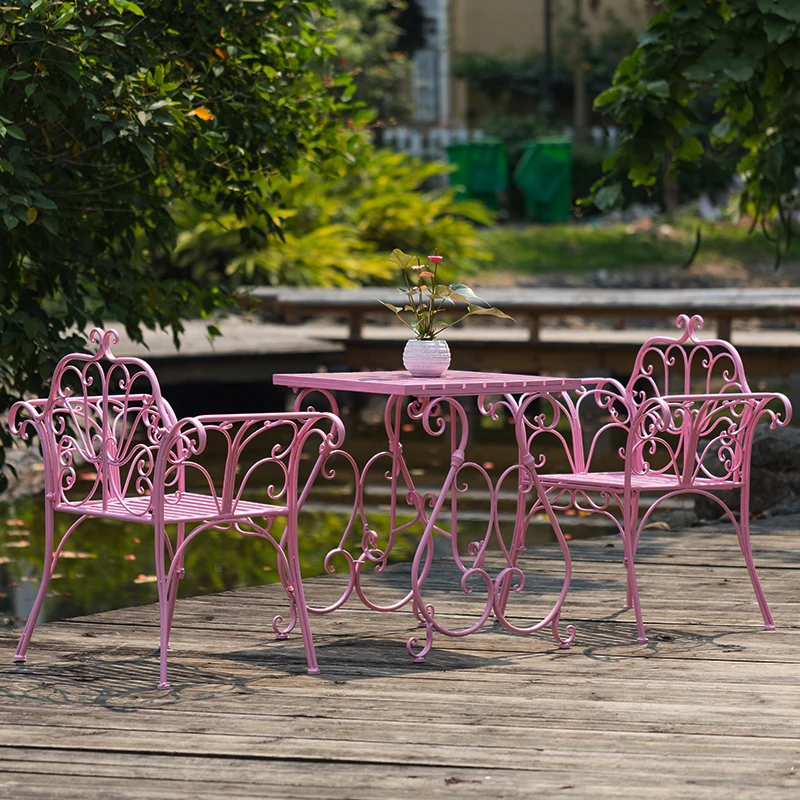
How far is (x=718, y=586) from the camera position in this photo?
5520 millimetres

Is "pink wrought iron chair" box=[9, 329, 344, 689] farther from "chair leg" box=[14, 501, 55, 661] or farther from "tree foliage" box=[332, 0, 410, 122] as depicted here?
"tree foliage" box=[332, 0, 410, 122]

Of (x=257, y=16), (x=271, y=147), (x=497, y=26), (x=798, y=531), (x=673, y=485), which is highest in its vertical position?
(x=497, y=26)

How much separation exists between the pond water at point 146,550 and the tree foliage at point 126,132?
0.98 meters

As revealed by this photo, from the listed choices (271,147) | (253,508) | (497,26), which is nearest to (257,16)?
(271,147)

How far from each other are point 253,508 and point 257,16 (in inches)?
107

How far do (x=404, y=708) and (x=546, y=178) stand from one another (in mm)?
19740

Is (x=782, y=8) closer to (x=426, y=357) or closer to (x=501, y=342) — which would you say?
(x=426, y=357)

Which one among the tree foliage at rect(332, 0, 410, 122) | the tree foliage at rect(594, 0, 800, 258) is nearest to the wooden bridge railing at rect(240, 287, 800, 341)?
the tree foliage at rect(594, 0, 800, 258)

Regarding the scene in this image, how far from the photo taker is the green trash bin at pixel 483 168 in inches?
917

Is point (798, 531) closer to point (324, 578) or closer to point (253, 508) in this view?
point (324, 578)

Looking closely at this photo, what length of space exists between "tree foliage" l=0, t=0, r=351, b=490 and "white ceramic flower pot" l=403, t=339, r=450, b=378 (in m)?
1.32

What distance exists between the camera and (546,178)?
75.5 feet

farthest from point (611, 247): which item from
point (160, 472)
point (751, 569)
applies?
point (160, 472)

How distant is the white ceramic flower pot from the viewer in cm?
454
